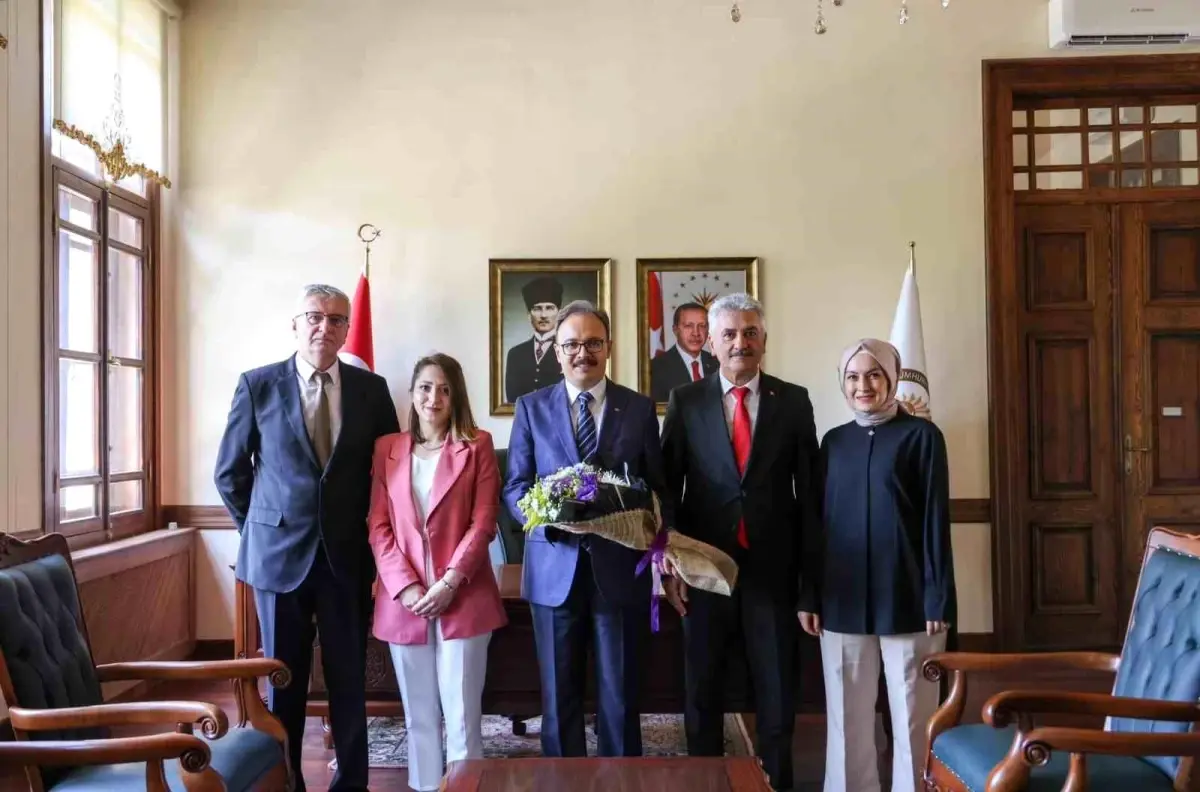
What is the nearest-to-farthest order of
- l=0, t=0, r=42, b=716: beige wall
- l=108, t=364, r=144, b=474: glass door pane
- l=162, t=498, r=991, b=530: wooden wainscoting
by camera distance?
l=0, t=0, r=42, b=716: beige wall, l=108, t=364, r=144, b=474: glass door pane, l=162, t=498, r=991, b=530: wooden wainscoting

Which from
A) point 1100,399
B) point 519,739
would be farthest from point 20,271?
point 1100,399

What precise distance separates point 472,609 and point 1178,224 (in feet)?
14.8

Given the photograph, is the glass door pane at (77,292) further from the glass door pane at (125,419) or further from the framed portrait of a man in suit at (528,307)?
the framed portrait of a man in suit at (528,307)

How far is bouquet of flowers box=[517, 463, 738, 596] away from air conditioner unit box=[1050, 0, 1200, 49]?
3.89 meters

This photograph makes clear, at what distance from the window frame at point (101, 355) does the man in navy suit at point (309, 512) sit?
4.88 feet

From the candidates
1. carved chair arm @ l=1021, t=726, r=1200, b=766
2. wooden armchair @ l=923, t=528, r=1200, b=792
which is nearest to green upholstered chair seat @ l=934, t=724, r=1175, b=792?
wooden armchair @ l=923, t=528, r=1200, b=792

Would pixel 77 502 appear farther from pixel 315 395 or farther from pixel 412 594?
pixel 412 594

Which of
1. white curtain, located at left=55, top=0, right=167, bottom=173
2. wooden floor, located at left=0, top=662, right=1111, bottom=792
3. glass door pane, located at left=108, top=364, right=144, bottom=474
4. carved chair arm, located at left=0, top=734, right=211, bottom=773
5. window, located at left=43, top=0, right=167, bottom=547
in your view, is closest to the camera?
carved chair arm, located at left=0, top=734, right=211, bottom=773

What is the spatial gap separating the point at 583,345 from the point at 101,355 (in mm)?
2869

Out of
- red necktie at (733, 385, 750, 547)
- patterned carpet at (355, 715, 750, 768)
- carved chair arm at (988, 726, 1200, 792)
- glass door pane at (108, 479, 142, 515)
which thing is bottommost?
patterned carpet at (355, 715, 750, 768)

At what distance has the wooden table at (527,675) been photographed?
3062mm

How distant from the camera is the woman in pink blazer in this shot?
252cm

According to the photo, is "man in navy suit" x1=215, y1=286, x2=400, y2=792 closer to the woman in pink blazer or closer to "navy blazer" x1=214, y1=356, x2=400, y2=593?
"navy blazer" x1=214, y1=356, x2=400, y2=593

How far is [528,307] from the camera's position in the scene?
4699 millimetres
